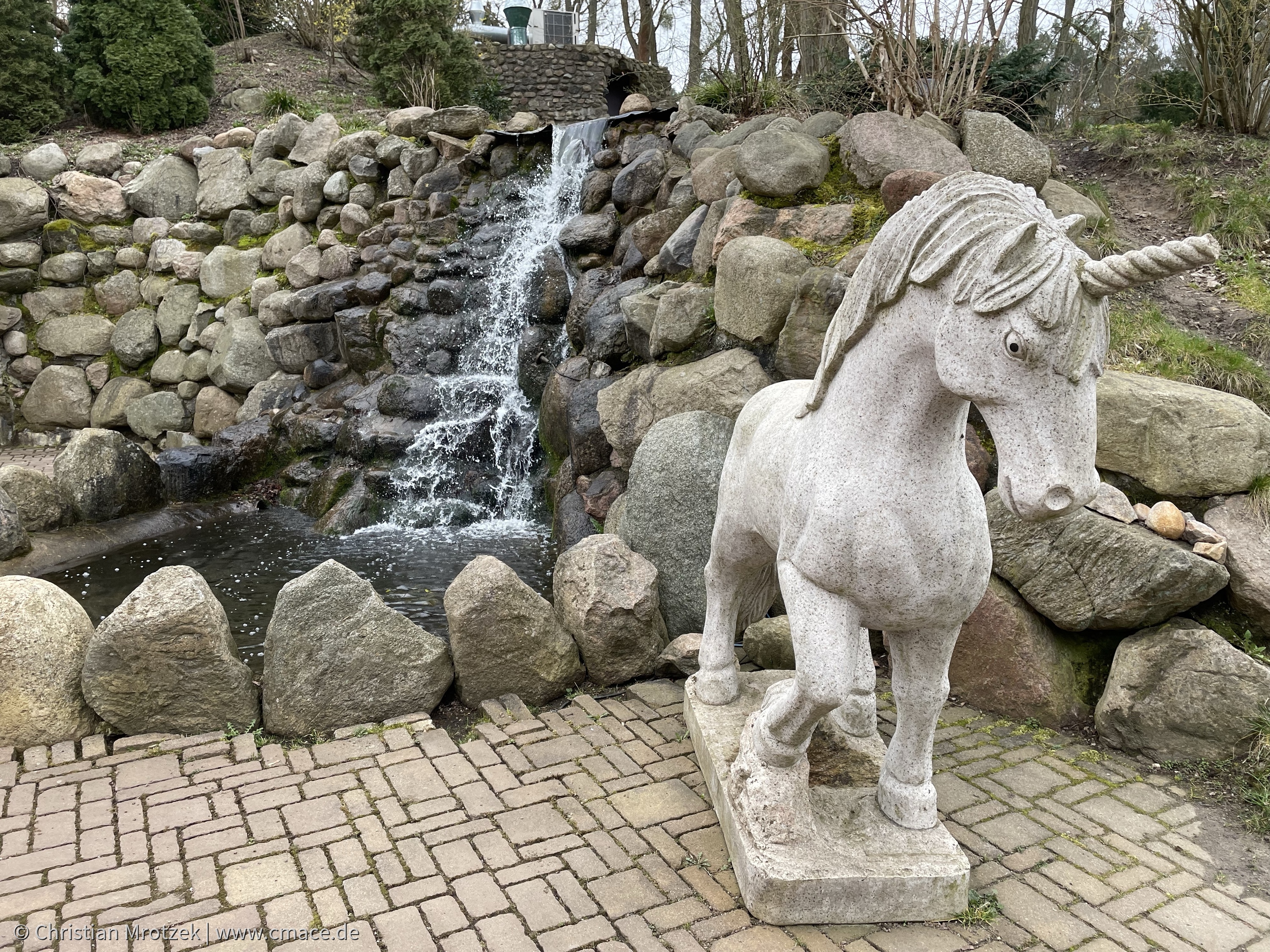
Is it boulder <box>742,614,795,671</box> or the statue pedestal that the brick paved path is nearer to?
the statue pedestal

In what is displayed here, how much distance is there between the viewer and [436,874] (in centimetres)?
281

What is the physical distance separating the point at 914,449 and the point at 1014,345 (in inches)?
16.3

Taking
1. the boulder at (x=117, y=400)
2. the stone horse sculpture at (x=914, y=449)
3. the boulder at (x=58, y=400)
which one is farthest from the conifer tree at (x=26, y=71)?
the stone horse sculpture at (x=914, y=449)

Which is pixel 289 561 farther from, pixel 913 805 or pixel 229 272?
pixel 229 272

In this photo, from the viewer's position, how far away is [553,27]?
19.8 metres

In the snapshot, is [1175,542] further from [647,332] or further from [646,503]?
[647,332]

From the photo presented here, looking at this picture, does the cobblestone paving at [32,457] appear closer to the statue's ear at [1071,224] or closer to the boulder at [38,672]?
the boulder at [38,672]

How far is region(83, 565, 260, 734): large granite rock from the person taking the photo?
3.49 metres

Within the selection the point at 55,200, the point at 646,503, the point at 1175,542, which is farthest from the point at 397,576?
the point at 55,200

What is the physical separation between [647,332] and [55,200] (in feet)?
30.2

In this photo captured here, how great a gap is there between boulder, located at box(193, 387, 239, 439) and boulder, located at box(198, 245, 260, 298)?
134 cm

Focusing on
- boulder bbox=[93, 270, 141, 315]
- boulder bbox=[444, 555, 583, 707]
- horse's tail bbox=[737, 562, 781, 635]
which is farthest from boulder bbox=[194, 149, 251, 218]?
horse's tail bbox=[737, 562, 781, 635]

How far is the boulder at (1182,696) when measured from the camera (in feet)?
10.9

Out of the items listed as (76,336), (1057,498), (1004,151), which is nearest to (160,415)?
(76,336)
